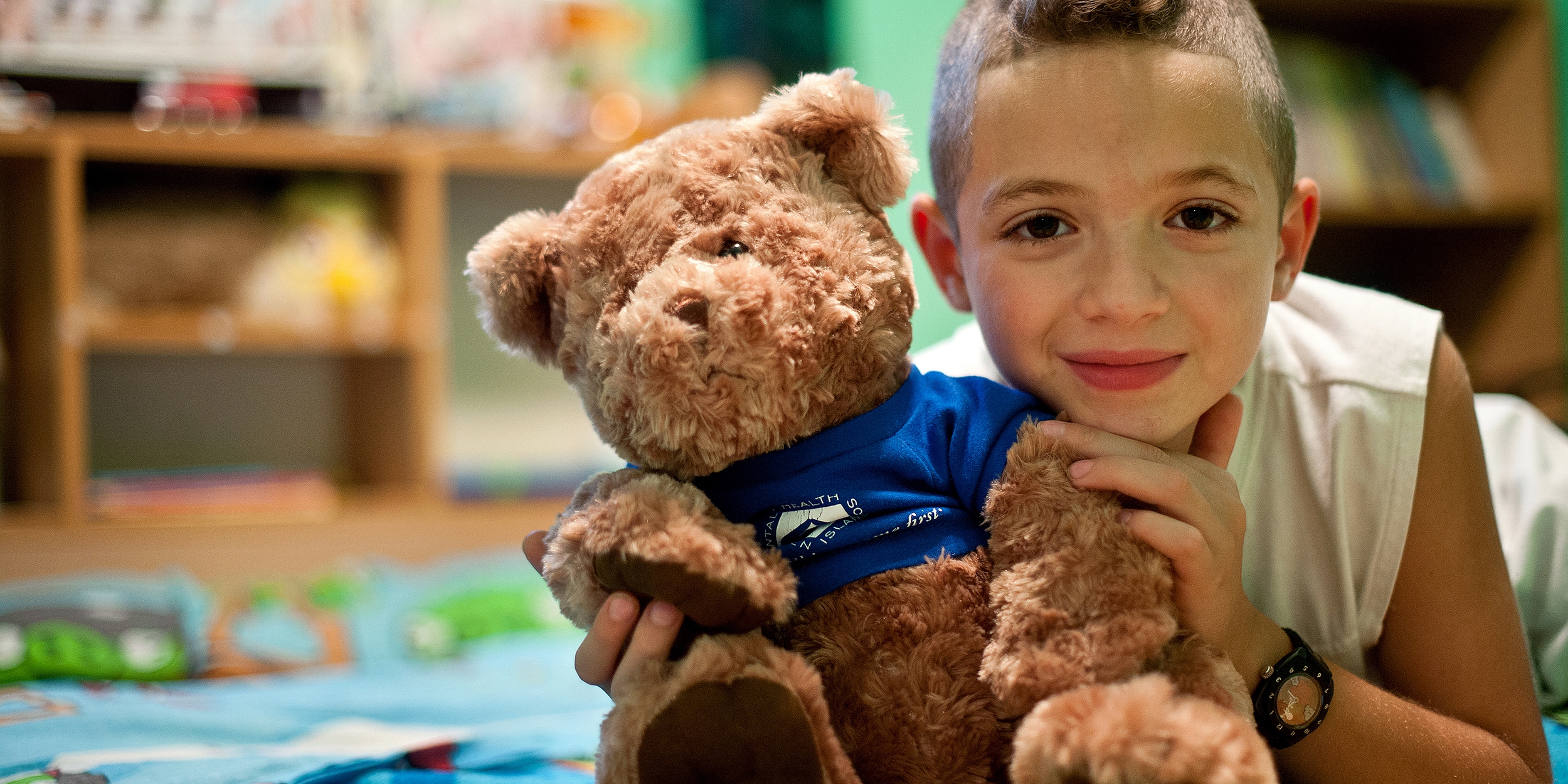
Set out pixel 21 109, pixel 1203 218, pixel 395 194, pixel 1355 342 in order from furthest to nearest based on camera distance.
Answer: pixel 395 194
pixel 21 109
pixel 1355 342
pixel 1203 218

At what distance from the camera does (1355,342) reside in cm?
92

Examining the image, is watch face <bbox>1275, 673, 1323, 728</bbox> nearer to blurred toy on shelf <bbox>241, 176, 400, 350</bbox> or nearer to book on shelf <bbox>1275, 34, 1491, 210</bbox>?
blurred toy on shelf <bbox>241, 176, 400, 350</bbox>

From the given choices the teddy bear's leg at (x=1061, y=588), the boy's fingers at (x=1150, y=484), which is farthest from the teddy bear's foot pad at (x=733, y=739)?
the boy's fingers at (x=1150, y=484)

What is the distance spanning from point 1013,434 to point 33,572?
1.82m

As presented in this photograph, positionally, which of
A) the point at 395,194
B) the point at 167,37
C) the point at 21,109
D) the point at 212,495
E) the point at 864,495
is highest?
the point at 167,37

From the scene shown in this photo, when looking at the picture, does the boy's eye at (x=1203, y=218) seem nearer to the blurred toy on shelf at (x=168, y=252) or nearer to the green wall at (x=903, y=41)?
the green wall at (x=903, y=41)

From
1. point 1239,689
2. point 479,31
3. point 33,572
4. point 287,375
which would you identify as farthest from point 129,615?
point 1239,689

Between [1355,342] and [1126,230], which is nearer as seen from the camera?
[1126,230]

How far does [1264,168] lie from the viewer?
0.71 metres

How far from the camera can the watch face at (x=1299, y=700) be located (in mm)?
710

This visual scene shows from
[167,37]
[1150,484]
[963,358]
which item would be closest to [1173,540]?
[1150,484]

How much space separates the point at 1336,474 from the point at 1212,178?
0.34 metres

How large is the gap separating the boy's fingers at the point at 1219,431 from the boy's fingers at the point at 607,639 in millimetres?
400

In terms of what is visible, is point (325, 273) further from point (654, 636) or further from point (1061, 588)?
point (1061, 588)
